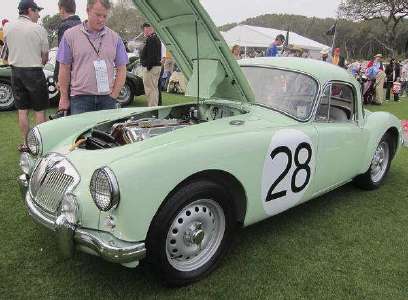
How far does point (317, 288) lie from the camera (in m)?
2.62

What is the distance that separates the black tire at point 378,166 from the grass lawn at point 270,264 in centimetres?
51

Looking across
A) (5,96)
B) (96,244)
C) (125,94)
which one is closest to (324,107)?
(96,244)

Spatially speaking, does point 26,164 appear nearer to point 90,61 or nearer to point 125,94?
point 90,61

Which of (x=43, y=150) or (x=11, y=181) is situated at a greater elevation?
(x=43, y=150)

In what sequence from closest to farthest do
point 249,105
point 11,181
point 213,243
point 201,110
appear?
point 213,243 < point 249,105 < point 201,110 < point 11,181

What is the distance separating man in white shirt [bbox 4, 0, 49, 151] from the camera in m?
4.91

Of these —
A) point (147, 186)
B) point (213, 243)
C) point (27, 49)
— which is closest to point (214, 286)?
point (213, 243)

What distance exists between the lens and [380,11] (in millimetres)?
36750

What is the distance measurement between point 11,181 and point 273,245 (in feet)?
9.05

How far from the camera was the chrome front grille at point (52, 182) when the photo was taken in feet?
8.16

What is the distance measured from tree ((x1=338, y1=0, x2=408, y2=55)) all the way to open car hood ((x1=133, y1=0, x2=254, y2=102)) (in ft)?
118

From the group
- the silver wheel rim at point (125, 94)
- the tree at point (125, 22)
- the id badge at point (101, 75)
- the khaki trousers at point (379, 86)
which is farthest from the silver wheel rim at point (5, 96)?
the tree at point (125, 22)

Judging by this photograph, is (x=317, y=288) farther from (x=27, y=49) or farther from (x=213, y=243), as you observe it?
(x=27, y=49)

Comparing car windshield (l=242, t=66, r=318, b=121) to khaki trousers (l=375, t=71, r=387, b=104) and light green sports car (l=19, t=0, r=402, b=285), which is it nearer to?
light green sports car (l=19, t=0, r=402, b=285)
